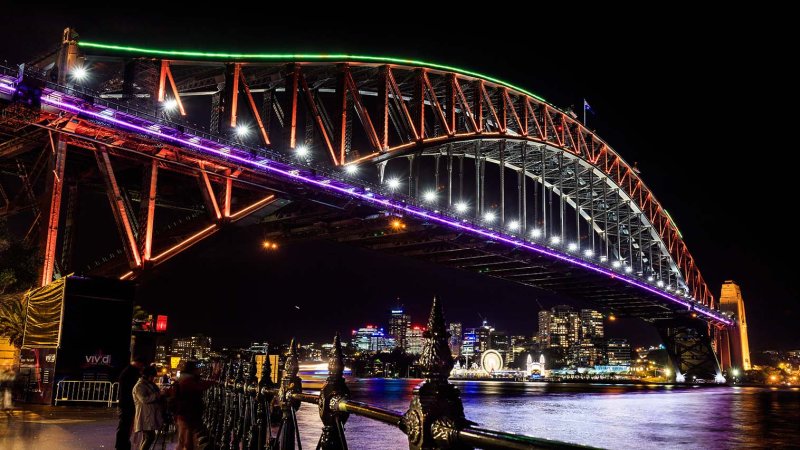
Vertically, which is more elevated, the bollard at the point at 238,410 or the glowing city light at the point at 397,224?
the glowing city light at the point at 397,224

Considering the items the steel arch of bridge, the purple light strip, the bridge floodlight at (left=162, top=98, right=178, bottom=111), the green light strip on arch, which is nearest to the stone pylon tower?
the steel arch of bridge

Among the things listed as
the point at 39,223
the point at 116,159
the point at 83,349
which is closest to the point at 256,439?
the point at 83,349

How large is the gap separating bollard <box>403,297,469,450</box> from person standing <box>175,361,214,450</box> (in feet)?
22.4

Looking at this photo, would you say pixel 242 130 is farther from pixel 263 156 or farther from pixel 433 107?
pixel 433 107

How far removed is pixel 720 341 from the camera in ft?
378

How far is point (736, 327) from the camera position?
113750mm

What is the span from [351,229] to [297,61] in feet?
44.7

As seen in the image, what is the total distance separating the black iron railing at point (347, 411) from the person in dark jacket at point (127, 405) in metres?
1.66

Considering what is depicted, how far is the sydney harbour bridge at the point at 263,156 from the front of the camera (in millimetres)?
28453

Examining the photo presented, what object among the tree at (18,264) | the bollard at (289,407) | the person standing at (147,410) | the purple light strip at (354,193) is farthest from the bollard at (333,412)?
the purple light strip at (354,193)

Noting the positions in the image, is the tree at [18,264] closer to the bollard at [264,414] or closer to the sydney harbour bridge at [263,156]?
the sydney harbour bridge at [263,156]

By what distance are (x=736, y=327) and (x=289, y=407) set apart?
124478mm

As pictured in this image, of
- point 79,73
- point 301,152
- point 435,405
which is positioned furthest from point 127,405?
point 301,152

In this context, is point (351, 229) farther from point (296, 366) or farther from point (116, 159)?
point (296, 366)
